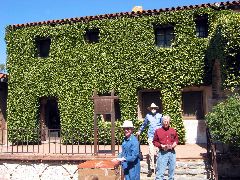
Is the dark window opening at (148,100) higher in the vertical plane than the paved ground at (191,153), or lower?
higher

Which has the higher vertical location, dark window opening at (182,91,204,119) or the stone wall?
dark window opening at (182,91,204,119)

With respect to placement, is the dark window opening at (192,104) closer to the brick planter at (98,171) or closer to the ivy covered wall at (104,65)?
the ivy covered wall at (104,65)

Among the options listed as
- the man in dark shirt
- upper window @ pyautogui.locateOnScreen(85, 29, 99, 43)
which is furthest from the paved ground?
upper window @ pyautogui.locateOnScreen(85, 29, 99, 43)

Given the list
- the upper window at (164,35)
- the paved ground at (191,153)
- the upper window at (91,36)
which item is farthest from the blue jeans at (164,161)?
the upper window at (91,36)

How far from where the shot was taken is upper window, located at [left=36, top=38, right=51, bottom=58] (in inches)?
703

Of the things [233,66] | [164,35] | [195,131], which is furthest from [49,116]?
[233,66]

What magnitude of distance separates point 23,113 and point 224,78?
35.7 ft

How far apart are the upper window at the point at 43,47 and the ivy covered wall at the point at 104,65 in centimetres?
33

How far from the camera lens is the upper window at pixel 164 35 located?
16125mm

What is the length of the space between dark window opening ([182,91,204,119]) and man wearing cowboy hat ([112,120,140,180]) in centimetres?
889

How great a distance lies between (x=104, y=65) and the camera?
16.4 m

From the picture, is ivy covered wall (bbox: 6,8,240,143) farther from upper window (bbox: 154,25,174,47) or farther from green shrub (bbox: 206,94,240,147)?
green shrub (bbox: 206,94,240,147)

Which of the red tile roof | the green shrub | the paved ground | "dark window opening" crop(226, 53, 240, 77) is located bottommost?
the paved ground

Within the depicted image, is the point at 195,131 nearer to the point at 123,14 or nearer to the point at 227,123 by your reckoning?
the point at 227,123
